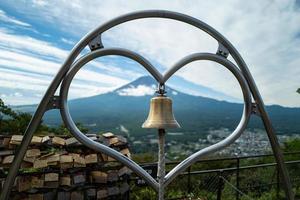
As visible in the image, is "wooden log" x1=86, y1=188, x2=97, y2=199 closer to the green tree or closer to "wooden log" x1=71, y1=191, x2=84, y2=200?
"wooden log" x1=71, y1=191, x2=84, y2=200

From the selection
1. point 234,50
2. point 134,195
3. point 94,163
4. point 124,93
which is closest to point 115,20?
point 234,50

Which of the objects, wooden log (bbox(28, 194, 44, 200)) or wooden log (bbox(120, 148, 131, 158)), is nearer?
wooden log (bbox(28, 194, 44, 200))

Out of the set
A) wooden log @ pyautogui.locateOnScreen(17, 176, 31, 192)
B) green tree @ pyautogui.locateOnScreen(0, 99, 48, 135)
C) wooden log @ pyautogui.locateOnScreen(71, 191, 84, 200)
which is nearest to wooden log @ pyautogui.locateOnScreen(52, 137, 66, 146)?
wooden log @ pyautogui.locateOnScreen(17, 176, 31, 192)

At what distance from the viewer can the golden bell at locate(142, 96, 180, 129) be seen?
109 inches

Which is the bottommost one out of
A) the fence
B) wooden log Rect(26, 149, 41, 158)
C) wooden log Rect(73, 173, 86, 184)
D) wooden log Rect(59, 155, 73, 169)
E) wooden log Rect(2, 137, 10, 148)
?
the fence

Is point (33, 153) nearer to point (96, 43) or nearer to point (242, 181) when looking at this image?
point (96, 43)

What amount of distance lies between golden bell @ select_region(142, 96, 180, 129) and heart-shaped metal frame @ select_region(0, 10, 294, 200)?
159 millimetres

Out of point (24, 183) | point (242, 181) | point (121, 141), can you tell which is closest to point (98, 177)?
point (121, 141)

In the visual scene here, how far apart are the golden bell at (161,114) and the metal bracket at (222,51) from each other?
1.99 feet

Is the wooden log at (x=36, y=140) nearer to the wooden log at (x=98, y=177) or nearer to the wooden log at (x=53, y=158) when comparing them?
the wooden log at (x=53, y=158)

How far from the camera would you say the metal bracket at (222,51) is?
114 inches

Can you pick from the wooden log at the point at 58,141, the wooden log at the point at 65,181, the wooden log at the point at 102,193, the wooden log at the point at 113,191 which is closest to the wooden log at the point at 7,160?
the wooden log at the point at 58,141

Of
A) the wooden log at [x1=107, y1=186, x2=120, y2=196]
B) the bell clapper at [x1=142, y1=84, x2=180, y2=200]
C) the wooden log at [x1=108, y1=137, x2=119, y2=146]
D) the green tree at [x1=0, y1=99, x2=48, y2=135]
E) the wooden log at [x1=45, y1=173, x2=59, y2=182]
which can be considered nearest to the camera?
the bell clapper at [x1=142, y1=84, x2=180, y2=200]

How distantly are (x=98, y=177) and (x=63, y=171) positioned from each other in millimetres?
555
